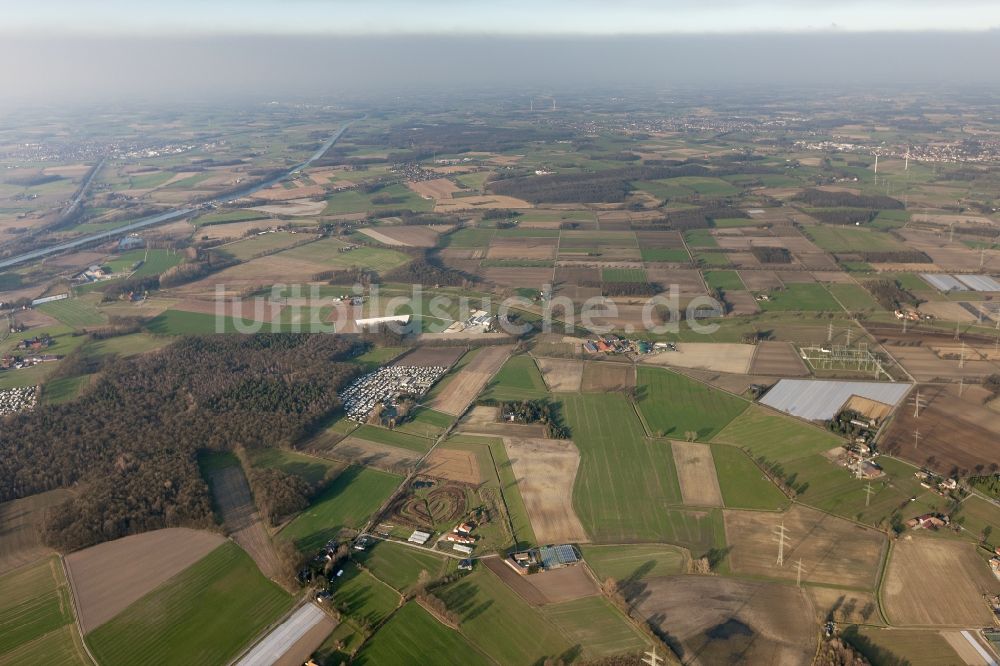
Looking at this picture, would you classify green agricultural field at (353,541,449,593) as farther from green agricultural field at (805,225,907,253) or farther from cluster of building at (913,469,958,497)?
green agricultural field at (805,225,907,253)

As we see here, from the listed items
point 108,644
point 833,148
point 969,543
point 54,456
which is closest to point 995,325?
point 969,543

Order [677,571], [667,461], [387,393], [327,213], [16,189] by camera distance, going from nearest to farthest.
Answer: [677,571] < [667,461] < [387,393] < [327,213] < [16,189]

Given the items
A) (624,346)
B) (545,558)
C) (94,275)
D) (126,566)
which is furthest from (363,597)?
(94,275)

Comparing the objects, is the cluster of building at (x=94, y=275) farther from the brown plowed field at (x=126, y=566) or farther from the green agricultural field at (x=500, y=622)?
the green agricultural field at (x=500, y=622)

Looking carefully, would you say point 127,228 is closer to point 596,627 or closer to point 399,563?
point 399,563

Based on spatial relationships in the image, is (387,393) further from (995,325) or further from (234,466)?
(995,325)

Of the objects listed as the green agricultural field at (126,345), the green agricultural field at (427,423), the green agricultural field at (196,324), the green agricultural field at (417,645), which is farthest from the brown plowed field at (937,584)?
the green agricultural field at (126,345)
